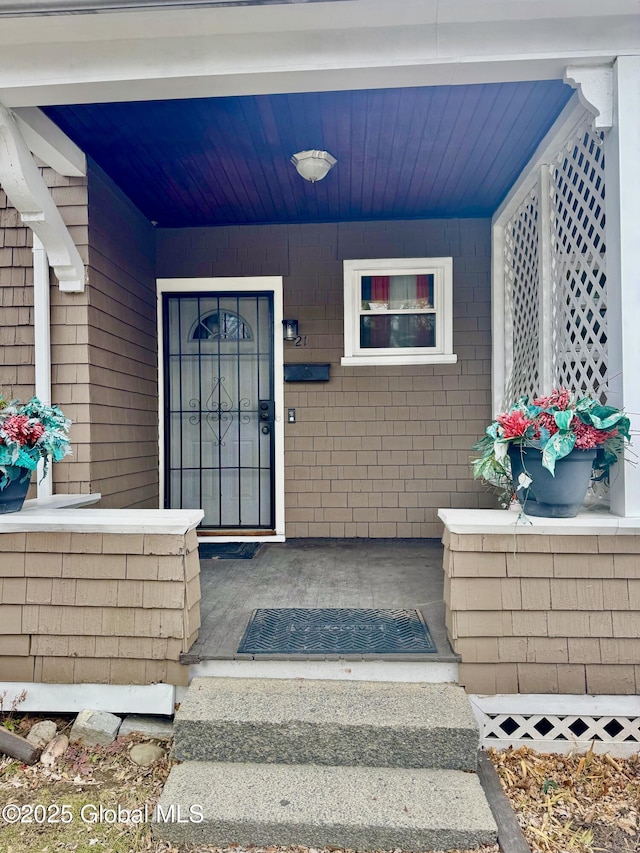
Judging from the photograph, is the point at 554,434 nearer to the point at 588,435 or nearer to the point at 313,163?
the point at 588,435

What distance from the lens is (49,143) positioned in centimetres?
275

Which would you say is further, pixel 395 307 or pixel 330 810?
pixel 395 307

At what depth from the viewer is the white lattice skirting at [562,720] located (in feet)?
7.07

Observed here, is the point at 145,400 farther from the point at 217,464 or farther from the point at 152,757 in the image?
the point at 152,757

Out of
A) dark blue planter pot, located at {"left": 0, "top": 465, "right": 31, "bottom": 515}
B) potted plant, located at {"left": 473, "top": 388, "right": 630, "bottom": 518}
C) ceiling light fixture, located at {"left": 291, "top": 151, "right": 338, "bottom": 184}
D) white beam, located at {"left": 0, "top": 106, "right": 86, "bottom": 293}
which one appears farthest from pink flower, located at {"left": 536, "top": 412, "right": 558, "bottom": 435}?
white beam, located at {"left": 0, "top": 106, "right": 86, "bottom": 293}

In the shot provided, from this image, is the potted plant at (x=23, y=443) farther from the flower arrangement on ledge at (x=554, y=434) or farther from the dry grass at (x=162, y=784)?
the flower arrangement on ledge at (x=554, y=434)

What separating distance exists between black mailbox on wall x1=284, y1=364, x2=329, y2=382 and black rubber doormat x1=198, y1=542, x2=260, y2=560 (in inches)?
52.9

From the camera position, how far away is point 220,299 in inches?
168

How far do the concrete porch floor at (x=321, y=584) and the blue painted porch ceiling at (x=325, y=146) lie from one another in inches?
99.7

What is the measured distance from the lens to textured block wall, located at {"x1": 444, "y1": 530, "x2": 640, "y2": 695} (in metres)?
2.13

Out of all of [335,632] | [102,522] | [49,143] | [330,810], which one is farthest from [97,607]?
[49,143]

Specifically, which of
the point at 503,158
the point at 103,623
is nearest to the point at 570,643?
the point at 103,623

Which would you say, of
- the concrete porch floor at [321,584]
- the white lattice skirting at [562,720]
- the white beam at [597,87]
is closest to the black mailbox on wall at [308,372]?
the concrete porch floor at [321,584]

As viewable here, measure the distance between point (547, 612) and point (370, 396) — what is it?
2313 mm
